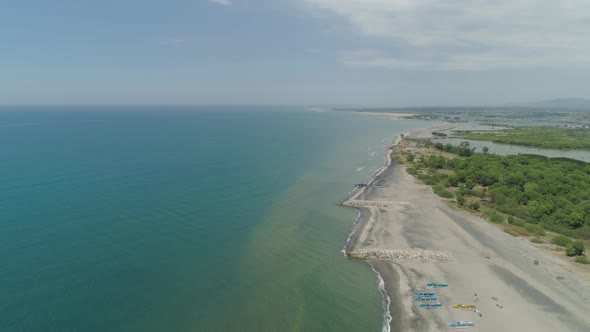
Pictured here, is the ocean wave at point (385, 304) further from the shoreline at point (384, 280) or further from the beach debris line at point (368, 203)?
the beach debris line at point (368, 203)

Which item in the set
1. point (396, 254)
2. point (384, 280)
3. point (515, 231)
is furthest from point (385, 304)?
point (515, 231)

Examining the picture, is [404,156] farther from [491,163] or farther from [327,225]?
[327,225]

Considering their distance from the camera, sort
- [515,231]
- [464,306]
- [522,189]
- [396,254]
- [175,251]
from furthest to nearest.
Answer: [522,189], [515,231], [396,254], [175,251], [464,306]

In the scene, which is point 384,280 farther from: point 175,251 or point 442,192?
point 442,192

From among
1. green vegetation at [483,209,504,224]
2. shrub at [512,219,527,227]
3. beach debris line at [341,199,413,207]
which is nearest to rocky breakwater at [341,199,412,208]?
beach debris line at [341,199,413,207]

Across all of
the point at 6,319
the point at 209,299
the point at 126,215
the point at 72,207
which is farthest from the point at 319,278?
the point at 72,207

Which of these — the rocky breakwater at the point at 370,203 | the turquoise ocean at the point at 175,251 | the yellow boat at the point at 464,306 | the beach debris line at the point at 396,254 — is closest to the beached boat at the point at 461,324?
the yellow boat at the point at 464,306
